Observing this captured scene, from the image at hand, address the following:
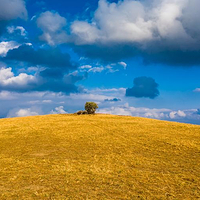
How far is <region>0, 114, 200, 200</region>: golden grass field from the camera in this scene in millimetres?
13305

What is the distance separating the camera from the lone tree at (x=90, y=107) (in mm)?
65688

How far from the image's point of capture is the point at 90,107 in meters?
65.7

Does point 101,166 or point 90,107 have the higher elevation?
point 90,107

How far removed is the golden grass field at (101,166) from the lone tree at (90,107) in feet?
109

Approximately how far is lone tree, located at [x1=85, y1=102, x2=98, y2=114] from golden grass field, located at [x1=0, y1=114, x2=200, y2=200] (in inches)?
1303

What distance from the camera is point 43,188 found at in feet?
45.7

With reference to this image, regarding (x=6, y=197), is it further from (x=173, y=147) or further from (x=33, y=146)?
(x=173, y=147)

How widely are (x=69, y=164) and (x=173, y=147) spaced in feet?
42.9

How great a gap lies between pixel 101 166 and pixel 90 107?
47674 mm

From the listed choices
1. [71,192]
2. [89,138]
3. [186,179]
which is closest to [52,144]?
[89,138]

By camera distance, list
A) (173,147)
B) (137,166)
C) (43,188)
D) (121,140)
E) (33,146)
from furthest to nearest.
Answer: (121,140) < (33,146) < (173,147) < (137,166) < (43,188)

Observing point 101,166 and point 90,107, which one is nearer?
point 101,166

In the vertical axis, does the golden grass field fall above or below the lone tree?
below

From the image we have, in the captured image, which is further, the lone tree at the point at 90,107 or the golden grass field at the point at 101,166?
the lone tree at the point at 90,107
